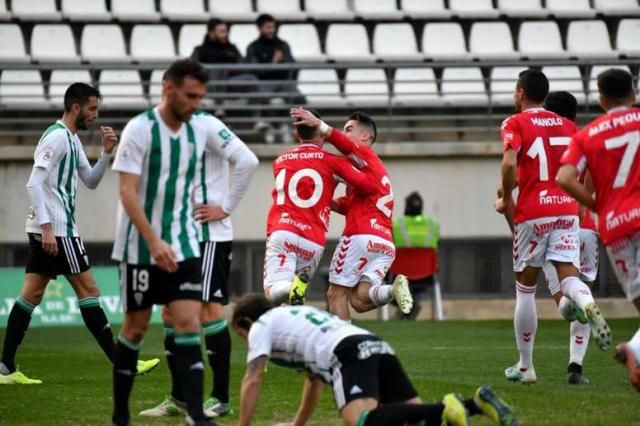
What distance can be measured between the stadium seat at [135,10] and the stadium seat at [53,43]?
97 centimetres

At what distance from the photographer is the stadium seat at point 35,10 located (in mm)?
25281

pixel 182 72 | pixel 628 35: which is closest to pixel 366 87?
pixel 628 35

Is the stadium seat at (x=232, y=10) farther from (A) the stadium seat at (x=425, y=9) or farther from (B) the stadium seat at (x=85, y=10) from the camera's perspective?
(A) the stadium seat at (x=425, y=9)

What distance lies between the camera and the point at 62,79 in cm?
2411

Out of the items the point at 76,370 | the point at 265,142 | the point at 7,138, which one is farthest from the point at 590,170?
the point at 7,138

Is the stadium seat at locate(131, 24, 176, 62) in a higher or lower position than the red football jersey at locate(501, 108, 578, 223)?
higher

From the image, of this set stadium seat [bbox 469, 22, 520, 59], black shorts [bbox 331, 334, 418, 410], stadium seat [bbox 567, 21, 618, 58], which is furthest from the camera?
stadium seat [bbox 567, 21, 618, 58]

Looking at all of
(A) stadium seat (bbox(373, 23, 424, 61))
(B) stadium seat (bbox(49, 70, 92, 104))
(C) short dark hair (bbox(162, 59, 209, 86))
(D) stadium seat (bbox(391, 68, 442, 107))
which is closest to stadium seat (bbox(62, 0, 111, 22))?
(B) stadium seat (bbox(49, 70, 92, 104))

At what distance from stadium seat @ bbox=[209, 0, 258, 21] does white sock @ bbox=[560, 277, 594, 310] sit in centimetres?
1483

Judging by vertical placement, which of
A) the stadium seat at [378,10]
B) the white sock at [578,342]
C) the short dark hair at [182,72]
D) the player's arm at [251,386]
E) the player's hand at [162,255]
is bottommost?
the white sock at [578,342]

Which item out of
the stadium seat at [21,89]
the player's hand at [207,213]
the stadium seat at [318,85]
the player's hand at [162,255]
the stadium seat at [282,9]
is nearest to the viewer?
the player's hand at [162,255]

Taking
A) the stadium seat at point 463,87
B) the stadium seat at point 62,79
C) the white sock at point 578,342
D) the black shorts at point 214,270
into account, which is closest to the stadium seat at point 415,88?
the stadium seat at point 463,87

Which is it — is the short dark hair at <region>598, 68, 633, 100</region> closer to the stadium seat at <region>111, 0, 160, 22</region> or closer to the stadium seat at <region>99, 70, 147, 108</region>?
the stadium seat at <region>99, 70, 147, 108</region>

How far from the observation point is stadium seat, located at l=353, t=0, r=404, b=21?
84.3 ft
